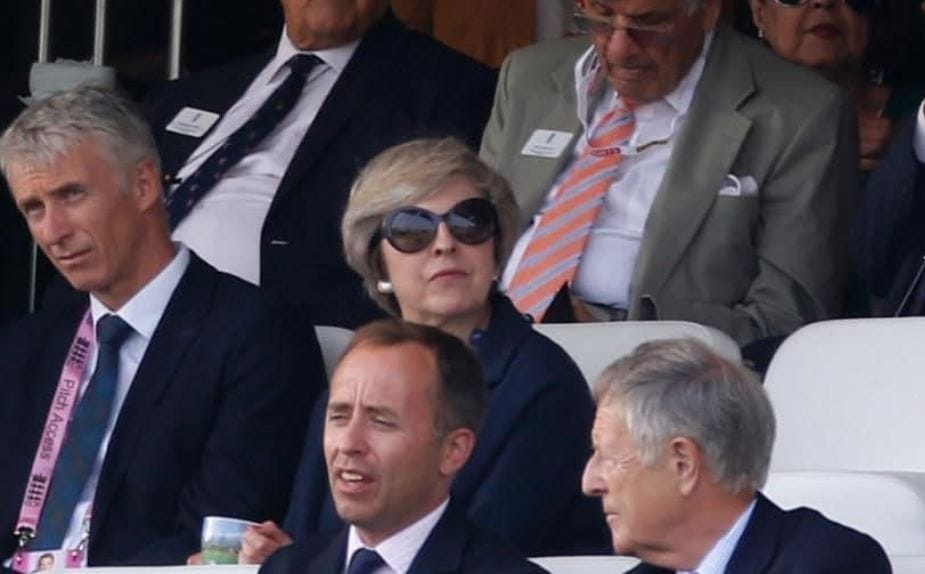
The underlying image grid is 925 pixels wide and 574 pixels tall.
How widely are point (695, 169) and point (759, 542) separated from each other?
2.12m

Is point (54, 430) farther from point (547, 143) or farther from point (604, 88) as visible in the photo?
point (604, 88)

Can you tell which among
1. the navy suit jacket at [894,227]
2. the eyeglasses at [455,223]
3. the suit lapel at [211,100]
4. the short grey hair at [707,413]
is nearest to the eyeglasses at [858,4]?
the navy suit jacket at [894,227]

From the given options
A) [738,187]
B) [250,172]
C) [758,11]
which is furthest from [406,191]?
[758,11]

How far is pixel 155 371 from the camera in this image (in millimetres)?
4598

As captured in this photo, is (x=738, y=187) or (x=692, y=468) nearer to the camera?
(x=692, y=468)

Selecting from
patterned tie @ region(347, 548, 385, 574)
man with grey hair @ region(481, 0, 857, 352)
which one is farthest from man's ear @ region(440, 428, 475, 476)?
man with grey hair @ region(481, 0, 857, 352)

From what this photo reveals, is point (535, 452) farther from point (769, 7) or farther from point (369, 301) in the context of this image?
point (769, 7)

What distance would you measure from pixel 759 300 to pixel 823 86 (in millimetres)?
502

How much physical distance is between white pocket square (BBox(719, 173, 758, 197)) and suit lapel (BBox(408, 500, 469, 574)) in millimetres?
1870

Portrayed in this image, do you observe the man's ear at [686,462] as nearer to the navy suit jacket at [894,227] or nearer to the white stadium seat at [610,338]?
the white stadium seat at [610,338]

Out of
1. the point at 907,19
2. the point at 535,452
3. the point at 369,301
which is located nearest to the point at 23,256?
the point at 369,301

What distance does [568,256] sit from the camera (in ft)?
18.0

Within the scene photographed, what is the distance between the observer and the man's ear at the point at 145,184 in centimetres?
479

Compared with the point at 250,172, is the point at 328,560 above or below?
above
